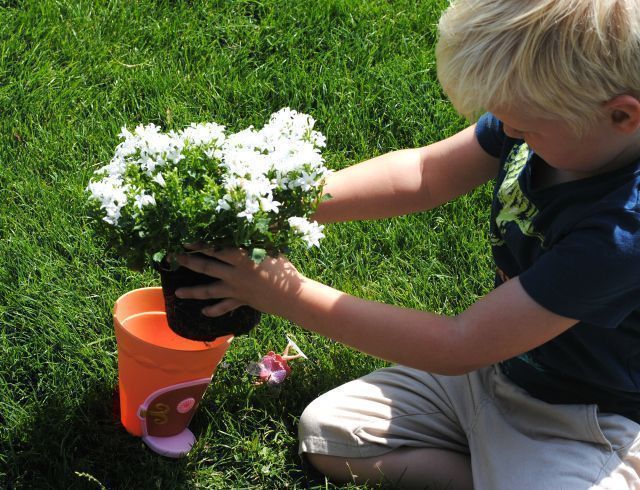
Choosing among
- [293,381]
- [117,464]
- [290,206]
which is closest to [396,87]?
[293,381]

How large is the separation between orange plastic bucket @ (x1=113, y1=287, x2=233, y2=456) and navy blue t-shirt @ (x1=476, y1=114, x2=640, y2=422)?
0.84 metres

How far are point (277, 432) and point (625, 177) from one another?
1.27m

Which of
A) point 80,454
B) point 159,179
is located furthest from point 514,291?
point 80,454

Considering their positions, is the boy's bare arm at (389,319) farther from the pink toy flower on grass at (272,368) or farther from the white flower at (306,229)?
the pink toy flower on grass at (272,368)

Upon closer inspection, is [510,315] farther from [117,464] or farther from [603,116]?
[117,464]

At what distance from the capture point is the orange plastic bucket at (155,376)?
232 cm

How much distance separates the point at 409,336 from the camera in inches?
83.3

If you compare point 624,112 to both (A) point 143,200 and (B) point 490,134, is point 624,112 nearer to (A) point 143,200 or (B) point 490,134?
(B) point 490,134

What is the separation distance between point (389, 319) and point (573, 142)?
0.61 m

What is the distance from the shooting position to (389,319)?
2.12m

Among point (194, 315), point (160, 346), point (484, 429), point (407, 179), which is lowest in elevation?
point (484, 429)

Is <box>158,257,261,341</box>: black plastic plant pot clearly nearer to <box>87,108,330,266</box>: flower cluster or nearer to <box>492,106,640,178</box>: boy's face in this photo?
<box>87,108,330,266</box>: flower cluster

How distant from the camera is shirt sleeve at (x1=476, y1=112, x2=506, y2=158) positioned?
7.90ft

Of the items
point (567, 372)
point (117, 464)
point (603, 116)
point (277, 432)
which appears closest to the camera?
point (603, 116)
